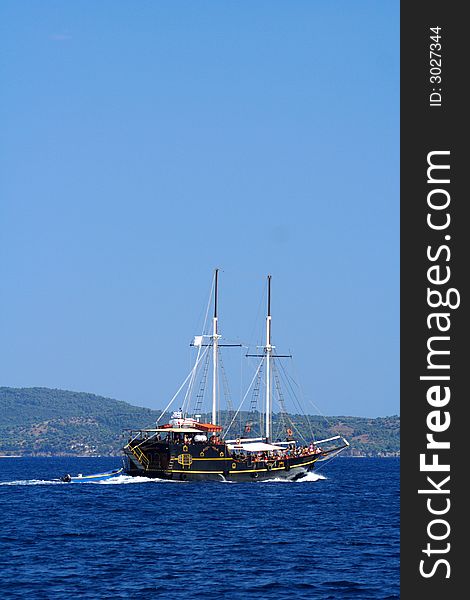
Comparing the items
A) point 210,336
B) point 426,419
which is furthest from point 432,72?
point 210,336

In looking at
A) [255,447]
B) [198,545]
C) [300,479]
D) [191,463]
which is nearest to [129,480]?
[191,463]

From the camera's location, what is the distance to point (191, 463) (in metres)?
126

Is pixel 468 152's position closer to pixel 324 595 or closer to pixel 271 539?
pixel 324 595

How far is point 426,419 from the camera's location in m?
29.3

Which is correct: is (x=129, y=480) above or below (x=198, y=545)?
above

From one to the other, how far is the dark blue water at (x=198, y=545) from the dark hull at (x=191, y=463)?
27.4 feet

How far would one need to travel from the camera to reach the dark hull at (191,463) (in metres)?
126

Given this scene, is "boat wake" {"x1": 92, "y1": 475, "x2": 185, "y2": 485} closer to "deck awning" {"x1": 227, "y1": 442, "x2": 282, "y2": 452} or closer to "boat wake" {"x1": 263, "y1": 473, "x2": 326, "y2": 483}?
"deck awning" {"x1": 227, "y1": 442, "x2": 282, "y2": 452}

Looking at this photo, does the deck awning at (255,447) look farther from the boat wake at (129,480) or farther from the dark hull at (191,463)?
the boat wake at (129,480)

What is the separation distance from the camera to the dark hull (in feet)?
413

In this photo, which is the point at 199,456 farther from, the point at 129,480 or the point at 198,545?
the point at 198,545

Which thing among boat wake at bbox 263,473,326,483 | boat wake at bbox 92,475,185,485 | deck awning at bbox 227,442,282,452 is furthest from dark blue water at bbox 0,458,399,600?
boat wake at bbox 263,473,326,483

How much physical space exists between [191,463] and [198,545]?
56830 millimetres

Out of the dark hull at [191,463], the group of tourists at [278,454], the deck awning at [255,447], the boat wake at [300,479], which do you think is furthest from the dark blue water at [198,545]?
the boat wake at [300,479]
